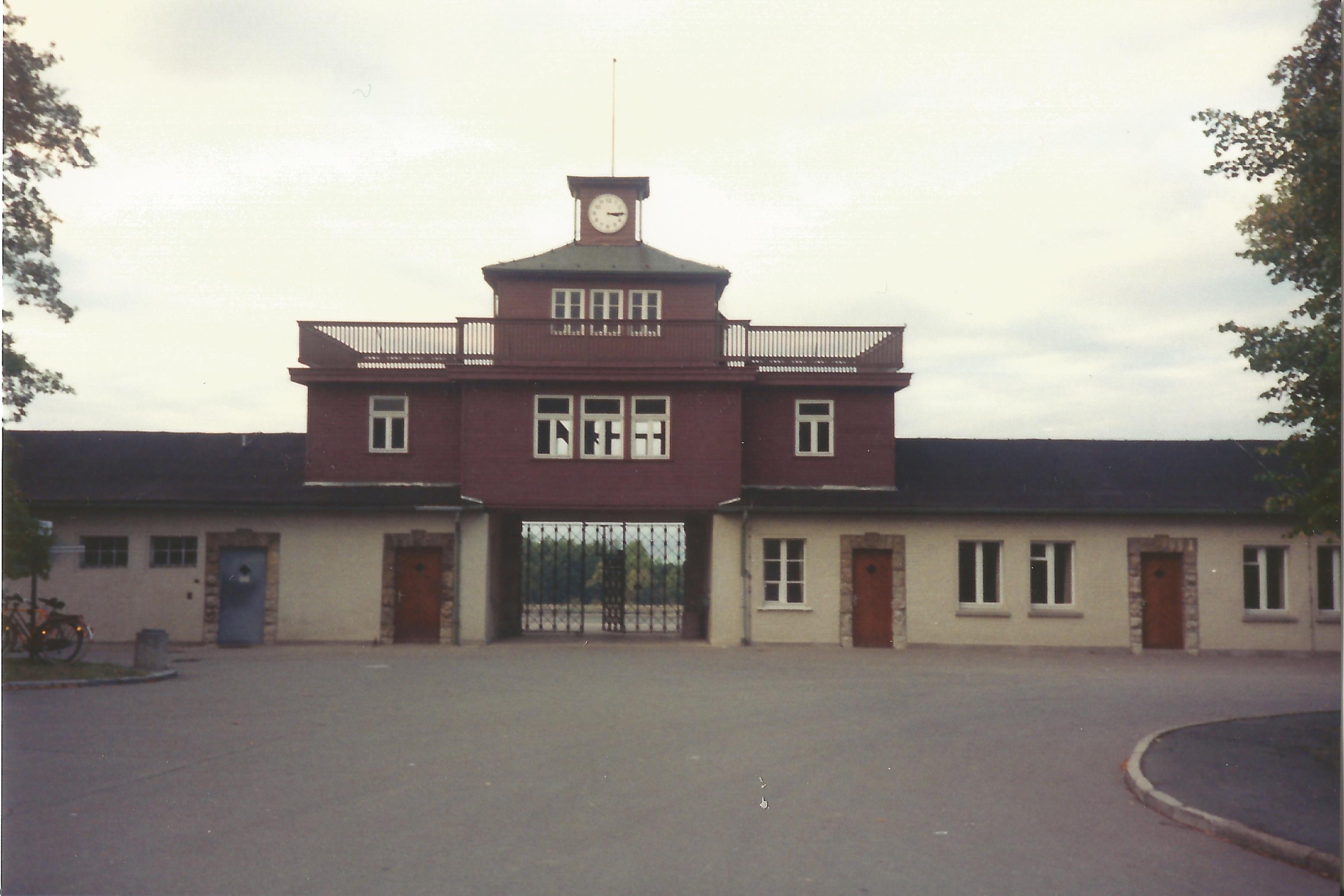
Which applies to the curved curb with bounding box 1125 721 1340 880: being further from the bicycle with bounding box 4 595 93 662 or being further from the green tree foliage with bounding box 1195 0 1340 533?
the bicycle with bounding box 4 595 93 662

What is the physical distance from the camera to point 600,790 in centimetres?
826

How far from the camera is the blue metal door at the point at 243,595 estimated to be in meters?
24.2

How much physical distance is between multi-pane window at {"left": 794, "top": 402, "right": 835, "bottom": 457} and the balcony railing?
31.7 inches

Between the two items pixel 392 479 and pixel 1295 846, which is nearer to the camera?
pixel 1295 846

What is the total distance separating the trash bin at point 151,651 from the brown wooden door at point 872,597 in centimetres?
1374

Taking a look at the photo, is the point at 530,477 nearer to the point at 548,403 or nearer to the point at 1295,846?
the point at 548,403

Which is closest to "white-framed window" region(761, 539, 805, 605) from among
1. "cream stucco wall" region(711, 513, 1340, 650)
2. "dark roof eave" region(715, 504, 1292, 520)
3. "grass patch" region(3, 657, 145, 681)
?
"cream stucco wall" region(711, 513, 1340, 650)

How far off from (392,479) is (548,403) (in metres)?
4.05

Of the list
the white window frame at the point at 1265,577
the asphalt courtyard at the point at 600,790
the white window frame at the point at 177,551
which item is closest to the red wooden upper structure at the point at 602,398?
the white window frame at the point at 177,551

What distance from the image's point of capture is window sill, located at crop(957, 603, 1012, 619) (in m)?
24.2

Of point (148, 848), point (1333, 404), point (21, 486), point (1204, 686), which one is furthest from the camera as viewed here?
point (21, 486)

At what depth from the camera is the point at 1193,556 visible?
24.4 meters

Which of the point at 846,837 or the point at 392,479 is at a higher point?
the point at 392,479

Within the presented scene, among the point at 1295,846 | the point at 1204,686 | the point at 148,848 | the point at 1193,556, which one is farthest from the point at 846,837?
the point at 1193,556
